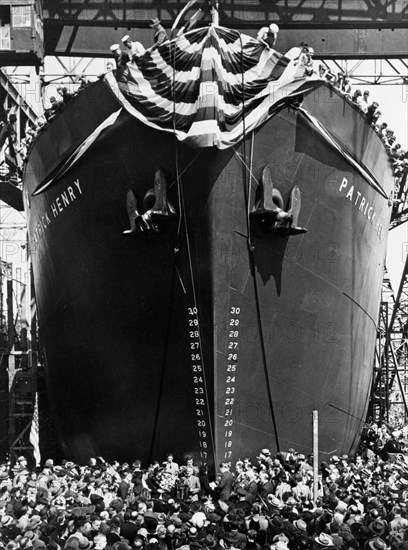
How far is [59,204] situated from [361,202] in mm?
5064

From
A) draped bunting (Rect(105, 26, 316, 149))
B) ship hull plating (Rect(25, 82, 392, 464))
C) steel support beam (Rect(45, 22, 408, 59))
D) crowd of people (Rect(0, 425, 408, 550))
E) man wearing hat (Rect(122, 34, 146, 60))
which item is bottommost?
crowd of people (Rect(0, 425, 408, 550))

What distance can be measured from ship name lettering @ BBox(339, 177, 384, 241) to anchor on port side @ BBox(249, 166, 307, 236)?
1311 mm

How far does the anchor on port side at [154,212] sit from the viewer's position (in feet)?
43.4

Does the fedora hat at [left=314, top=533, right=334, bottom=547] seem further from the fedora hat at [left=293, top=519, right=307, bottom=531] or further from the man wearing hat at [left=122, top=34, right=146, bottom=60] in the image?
the man wearing hat at [left=122, top=34, right=146, bottom=60]

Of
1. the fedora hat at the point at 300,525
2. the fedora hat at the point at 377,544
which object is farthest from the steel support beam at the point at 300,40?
the fedora hat at the point at 377,544

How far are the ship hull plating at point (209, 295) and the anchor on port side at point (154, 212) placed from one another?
0.12m

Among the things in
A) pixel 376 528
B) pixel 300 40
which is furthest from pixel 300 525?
pixel 300 40

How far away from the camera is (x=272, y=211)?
43.5 ft

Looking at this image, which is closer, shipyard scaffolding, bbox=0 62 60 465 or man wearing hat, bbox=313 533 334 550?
man wearing hat, bbox=313 533 334 550

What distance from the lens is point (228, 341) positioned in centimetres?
1335

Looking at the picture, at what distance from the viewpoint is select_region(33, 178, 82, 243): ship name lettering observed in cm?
1447

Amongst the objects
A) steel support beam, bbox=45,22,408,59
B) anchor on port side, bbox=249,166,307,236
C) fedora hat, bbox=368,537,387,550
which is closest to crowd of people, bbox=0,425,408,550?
fedora hat, bbox=368,537,387,550

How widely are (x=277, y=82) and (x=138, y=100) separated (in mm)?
2095

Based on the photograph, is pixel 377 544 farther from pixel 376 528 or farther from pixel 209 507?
pixel 209 507
